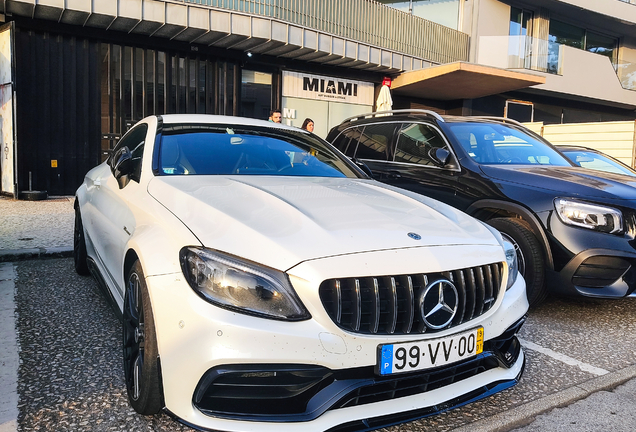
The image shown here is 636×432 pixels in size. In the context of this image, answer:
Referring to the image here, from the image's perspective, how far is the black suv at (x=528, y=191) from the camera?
384 cm

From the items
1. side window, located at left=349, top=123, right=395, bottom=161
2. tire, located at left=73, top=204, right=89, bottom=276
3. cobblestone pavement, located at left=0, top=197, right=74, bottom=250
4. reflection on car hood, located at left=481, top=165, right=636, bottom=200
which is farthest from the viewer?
cobblestone pavement, located at left=0, top=197, right=74, bottom=250

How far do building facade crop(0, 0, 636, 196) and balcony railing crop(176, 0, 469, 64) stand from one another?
0.13ft

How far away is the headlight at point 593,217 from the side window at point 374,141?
88.9 inches

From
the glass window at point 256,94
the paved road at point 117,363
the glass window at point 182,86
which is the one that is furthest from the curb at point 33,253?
Answer: the glass window at point 256,94

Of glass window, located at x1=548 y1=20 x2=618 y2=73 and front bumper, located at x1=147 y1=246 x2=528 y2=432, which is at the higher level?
glass window, located at x1=548 y1=20 x2=618 y2=73

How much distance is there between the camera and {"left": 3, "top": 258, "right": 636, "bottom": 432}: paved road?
94.7 inches

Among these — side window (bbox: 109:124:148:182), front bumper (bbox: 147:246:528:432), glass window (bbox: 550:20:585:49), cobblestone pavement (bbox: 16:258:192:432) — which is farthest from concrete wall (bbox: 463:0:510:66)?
front bumper (bbox: 147:246:528:432)

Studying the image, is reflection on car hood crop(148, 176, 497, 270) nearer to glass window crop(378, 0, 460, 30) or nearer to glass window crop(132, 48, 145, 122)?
glass window crop(132, 48, 145, 122)

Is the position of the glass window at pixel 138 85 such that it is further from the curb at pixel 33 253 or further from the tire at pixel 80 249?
the tire at pixel 80 249

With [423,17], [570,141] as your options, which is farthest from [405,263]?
[423,17]

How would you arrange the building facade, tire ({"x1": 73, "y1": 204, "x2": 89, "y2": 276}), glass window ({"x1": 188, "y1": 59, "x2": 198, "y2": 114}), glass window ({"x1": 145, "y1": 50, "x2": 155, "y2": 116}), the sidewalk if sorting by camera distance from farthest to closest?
glass window ({"x1": 188, "y1": 59, "x2": 198, "y2": 114}) < glass window ({"x1": 145, "y1": 50, "x2": 155, "y2": 116}) < the building facade < the sidewalk < tire ({"x1": 73, "y1": 204, "x2": 89, "y2": 276})

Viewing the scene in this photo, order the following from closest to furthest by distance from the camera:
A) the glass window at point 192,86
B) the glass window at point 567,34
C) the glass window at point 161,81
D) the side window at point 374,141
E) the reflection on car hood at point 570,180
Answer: the reflection on car hood at point 570,180 < the side window at point 374,141 < the glass window at point 161,81 < the glass window at point 192,86 < the glass window at point 567,34

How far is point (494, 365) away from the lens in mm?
2414

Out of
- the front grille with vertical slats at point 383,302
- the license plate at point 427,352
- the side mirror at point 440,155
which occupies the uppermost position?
the side mirror at point 440,155
